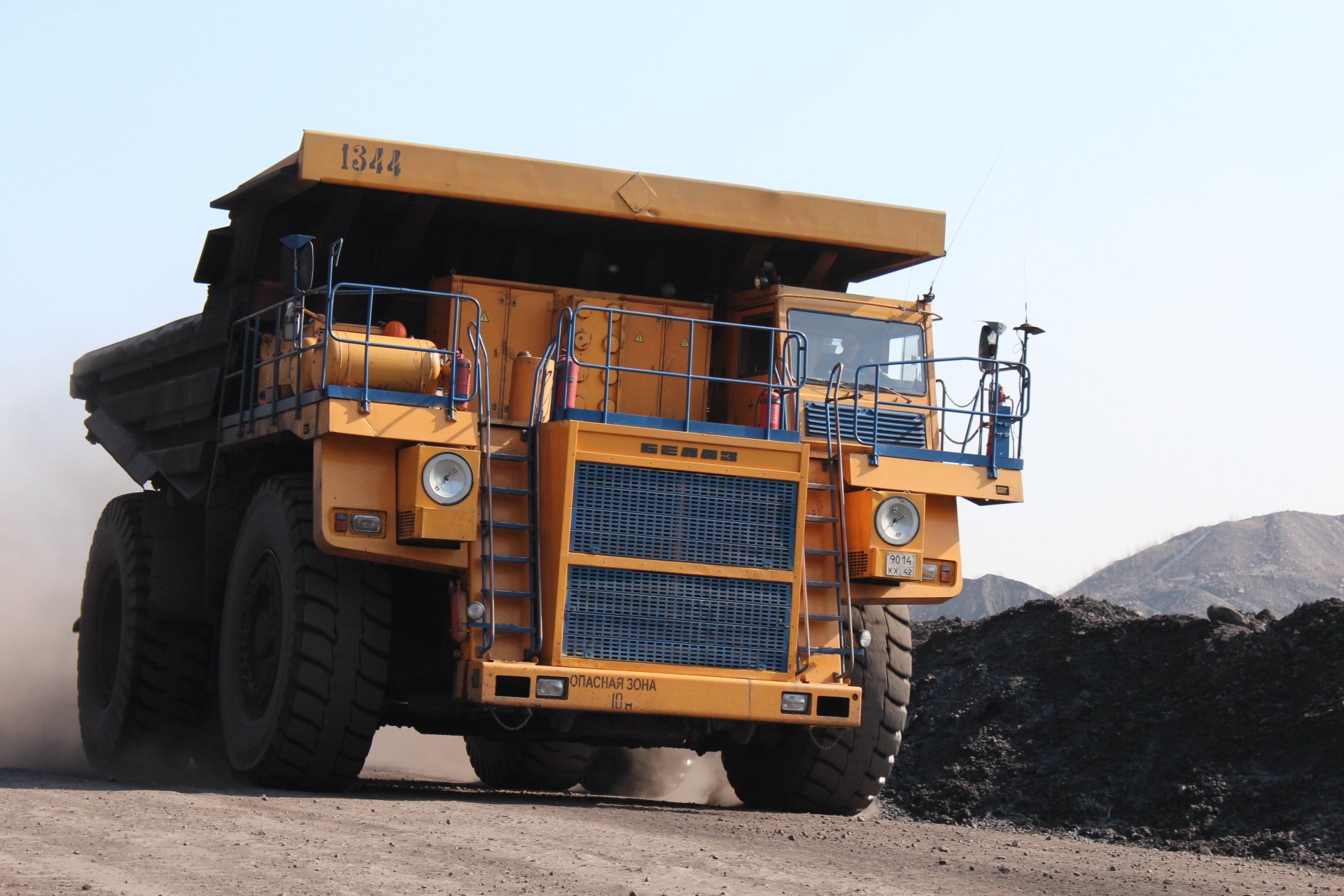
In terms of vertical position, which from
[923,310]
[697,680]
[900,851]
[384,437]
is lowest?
[900,851]

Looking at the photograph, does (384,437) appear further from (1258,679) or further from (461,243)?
(1258,679)

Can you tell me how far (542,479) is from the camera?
422 inches

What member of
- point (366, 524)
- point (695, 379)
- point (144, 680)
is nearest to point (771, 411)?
point (695, 379)

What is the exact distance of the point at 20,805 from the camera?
9.20m

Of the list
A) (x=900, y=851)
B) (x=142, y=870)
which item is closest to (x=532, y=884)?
(x=142, y=870)

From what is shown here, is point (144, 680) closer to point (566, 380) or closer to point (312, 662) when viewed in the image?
point (312, 662)

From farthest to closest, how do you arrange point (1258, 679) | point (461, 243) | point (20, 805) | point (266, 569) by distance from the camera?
point (1258, 679) → point (461, 243) → point (266, 569) → point (20, 805)

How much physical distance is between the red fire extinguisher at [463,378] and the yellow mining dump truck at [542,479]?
0.04 metres

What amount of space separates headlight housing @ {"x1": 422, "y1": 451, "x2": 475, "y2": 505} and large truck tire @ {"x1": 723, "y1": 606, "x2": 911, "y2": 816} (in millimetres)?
2868

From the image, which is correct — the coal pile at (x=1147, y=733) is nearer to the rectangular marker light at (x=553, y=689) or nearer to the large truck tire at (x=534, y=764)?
the large truck tire at (x=534, y=764)

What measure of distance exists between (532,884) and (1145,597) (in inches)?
1378

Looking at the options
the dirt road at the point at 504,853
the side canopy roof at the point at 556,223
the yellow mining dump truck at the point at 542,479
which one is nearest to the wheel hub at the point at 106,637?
the yellow mining dump truck at the point at 542,479

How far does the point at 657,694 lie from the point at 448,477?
174 cm

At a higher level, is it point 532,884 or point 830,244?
point 830,244
